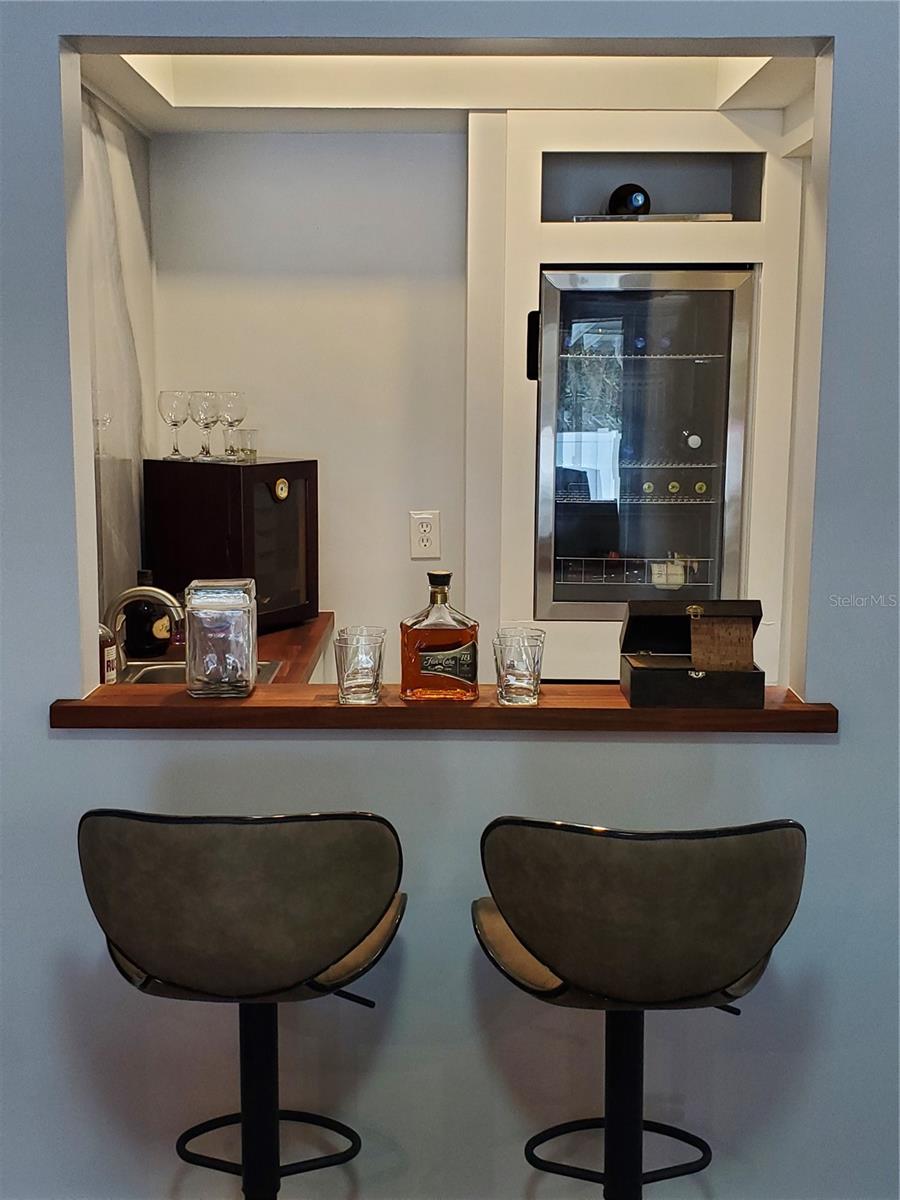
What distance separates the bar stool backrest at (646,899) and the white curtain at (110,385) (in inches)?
67.2

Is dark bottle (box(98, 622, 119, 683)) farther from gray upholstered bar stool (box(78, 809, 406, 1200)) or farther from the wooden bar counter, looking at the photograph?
gray upholstered bar stool (box(78, 809, 406, 1200))

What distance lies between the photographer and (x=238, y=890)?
170 cm

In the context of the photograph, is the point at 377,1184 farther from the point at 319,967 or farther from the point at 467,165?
the point at 467,165

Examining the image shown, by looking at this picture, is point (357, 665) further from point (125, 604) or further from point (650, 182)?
point (650, 182)

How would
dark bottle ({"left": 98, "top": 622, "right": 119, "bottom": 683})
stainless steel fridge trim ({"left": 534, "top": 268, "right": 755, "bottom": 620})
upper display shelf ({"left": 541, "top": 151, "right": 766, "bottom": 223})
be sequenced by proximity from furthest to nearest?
1. upper display shelf ({"left": 541, "top": 151, "right": 766, "bottom": 223})
2. stainless steel fridge trim ({"left": 534, "top": 268, "right": 755, "bottom": 620})
3. dark bottle ({"left": 98, "top": 622, "right": 119, "bottom": 683})

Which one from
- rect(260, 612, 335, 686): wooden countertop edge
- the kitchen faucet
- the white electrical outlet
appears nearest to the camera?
the kitchen faucet

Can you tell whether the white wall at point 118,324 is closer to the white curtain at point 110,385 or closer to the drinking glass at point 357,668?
the white curtain at point 110,385

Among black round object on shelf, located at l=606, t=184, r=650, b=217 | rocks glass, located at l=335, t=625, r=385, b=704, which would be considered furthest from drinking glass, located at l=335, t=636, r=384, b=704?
black round object on shelf, located at l=606, t=184, r=650, b=217

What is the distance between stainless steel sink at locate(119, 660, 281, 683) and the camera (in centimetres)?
291

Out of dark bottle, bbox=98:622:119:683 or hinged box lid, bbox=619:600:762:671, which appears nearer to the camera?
hinged box lid, bbox=619:600:762:671

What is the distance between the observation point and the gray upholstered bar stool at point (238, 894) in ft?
5.56

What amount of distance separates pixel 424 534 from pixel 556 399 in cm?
59

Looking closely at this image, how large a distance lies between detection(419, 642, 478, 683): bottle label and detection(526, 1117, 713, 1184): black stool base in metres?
0.76

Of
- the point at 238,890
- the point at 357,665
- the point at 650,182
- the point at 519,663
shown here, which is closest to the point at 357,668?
the point at 357,665
